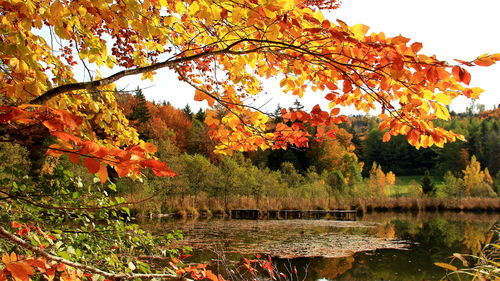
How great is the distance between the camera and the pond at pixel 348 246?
8.28 meters

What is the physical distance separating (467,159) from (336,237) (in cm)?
4627

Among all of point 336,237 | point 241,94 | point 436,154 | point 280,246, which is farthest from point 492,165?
point 241,94

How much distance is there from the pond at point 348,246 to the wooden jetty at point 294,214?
14.4 feet

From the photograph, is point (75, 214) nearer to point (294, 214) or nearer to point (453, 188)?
point (294, 214)

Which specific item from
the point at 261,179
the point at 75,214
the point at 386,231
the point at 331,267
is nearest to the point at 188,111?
the point at 261,179

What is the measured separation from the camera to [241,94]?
3359 mm

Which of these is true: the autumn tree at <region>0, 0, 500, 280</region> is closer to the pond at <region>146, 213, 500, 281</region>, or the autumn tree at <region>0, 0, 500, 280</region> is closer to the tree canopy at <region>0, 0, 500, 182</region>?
the tree canopy at <region>0, 0, 500, 182</region>

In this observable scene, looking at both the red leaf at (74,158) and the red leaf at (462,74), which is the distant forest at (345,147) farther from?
the red leaf at (74,158)

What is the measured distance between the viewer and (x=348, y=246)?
1106 cm

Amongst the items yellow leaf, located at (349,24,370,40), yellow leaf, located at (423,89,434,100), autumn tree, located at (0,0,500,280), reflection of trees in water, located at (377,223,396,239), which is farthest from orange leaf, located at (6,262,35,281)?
reflection of trees in water, located at (377,223,396,239)

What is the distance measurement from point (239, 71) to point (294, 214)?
19784 millimetres

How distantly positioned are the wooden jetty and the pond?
173 inches

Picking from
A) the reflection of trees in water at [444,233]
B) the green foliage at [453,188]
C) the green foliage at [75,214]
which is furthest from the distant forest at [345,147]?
the green foliage at [75,214]

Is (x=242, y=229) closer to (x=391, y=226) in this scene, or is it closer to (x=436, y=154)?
(x=391, y=226)
